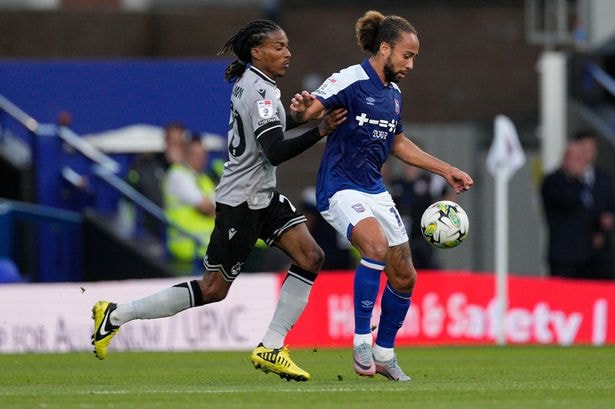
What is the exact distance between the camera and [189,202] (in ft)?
63.4

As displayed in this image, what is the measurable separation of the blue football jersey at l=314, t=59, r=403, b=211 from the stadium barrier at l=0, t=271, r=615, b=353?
6.46 metres

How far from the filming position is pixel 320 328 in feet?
60.8

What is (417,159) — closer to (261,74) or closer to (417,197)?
(261,74)

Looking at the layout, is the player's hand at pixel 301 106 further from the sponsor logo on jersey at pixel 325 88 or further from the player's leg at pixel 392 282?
the player's leg at pixel 392 282

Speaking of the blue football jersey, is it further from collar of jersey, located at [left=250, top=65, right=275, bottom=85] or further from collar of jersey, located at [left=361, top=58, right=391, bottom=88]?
collar of jersey, located at [left=250, top=65, right=275, bottom=85]

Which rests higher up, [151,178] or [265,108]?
[265,108]

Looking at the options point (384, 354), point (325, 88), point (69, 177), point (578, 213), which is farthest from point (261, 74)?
point (69, 177)

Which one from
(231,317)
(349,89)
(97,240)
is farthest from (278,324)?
(97,240)

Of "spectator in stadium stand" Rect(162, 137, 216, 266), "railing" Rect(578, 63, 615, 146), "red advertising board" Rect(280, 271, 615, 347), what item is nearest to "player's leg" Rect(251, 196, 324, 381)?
"red advertising board" Rect(280, 271, 615, 347)

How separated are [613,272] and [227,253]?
11.1 meters

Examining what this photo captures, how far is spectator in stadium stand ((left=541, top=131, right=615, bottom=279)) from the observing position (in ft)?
63.0

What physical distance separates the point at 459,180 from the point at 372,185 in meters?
0.59

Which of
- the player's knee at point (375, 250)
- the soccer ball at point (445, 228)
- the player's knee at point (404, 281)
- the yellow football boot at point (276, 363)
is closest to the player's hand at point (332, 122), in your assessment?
the player's knee at point (375, 250)

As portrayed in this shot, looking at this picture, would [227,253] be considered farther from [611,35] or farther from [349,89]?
[611,35]
